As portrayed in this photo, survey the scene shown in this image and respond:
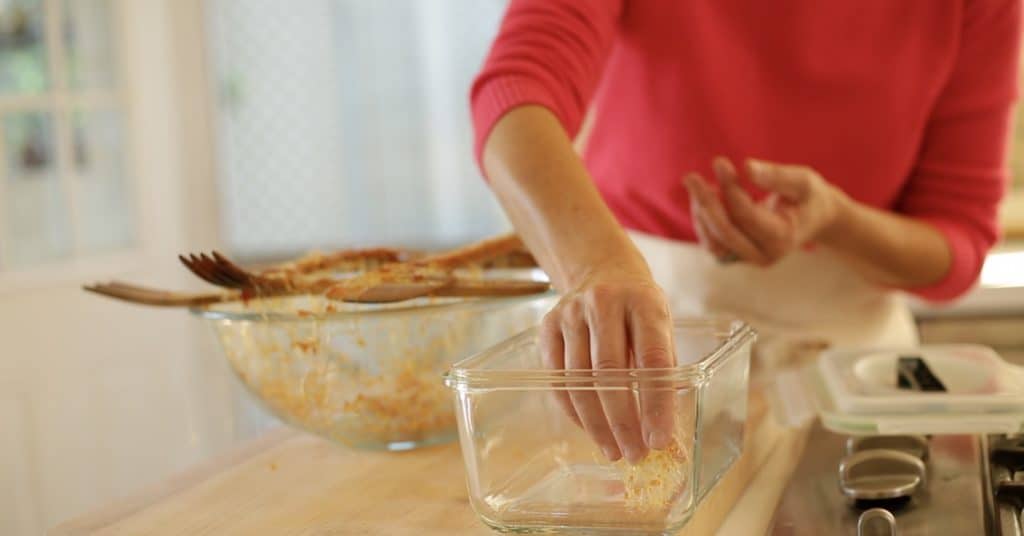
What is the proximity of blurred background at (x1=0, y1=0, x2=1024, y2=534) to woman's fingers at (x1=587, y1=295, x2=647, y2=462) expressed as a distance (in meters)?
1.59

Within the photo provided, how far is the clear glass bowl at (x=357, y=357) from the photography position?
0.86 meters

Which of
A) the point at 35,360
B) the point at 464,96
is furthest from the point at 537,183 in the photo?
the point at 464,96

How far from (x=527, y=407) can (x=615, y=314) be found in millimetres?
103

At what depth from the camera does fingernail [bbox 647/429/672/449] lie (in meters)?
0.62

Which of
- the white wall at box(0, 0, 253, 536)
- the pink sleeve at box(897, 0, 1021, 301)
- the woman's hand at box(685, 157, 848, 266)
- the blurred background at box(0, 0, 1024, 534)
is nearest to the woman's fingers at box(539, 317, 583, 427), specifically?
the woman's hand at box(685, 157, 848, 266)

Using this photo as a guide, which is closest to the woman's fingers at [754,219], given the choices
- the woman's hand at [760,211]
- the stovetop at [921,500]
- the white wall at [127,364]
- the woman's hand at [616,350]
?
the woman's hand at [760,211]

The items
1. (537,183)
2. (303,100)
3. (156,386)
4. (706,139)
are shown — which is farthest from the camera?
(303,100)

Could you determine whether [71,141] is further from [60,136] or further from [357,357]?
[357,357]

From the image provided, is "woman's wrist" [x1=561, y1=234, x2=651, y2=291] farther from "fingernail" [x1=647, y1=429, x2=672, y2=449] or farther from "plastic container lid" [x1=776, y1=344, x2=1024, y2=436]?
"plastic container lid" [x1=776, y1=344, x2=1024, y2=436]

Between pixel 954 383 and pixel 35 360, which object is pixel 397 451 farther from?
pixel 35 360

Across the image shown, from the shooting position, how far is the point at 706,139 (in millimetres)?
1229

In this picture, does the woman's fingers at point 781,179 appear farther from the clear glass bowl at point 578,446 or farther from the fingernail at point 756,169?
the clear glass bowl at point 578,446

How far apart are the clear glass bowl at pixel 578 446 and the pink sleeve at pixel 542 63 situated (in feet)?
0.68

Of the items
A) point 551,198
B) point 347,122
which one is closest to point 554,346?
point 551,198
